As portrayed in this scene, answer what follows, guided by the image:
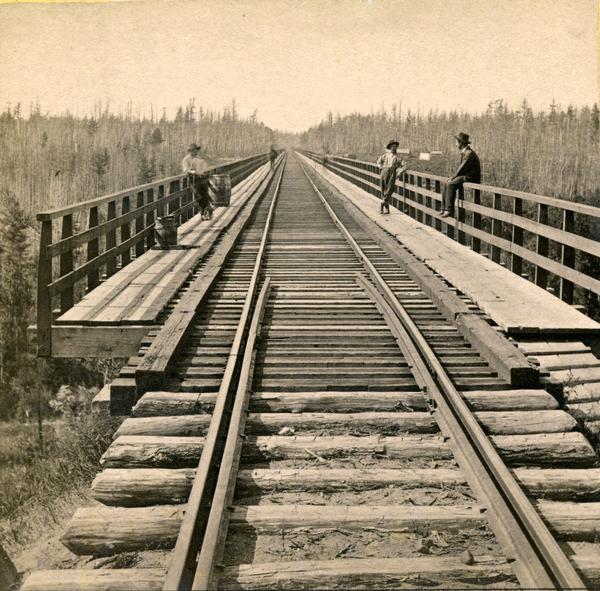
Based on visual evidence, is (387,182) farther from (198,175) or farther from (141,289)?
(141,289)

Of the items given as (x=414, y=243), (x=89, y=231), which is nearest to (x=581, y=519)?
(x=89, y=231)

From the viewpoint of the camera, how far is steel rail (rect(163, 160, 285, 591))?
123 inches

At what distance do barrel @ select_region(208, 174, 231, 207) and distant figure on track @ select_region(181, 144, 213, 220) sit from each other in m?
2.64

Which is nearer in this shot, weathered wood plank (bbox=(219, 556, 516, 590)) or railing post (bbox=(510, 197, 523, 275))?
weathered wood plank (bbox=(219, 556, 516, 590))

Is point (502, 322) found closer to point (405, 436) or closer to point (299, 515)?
point (405, 436)

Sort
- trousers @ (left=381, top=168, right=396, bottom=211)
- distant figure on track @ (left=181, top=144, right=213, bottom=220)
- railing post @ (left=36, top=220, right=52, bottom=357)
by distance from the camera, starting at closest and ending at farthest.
Result: railing post @ (left=36, top=220, right=52, bottom=357)
distant figure on track @ (left=181, top=144, right=213, bottom=220)
trousers @ (left=381, top=168, right=396, bottom=211)

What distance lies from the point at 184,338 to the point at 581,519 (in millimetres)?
3927

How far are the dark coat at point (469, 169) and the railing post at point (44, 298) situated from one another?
754cm

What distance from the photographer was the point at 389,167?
16750 mm

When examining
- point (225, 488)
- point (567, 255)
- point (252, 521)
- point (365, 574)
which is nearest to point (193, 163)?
point (567, 255)

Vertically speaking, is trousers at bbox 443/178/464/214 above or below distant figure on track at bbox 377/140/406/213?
below

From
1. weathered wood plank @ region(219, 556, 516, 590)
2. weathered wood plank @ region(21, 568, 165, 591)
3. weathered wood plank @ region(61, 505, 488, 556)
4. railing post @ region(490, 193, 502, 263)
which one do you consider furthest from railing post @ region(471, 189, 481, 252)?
weathered wood plank @ region(21, 568, 165, 591)

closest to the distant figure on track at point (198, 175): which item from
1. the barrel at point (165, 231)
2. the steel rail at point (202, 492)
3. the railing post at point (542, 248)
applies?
the barrel at point (165, 231)

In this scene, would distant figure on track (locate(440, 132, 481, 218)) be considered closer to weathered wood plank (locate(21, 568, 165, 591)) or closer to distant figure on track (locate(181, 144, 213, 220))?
distant figure on track (locate(181, 144, 213, 220))
